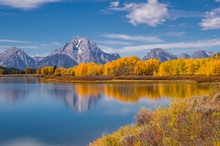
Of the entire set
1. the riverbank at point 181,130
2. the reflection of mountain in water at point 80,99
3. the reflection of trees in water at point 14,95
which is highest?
the riverbank at point 181,130

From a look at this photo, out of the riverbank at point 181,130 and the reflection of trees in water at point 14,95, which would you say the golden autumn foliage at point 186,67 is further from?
the riverbank at point 181,130

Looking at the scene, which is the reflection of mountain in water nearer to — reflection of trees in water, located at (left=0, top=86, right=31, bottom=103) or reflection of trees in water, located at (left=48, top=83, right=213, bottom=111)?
reflection of trees in water, located at (left=48, top=83, right=213, bottom=111)

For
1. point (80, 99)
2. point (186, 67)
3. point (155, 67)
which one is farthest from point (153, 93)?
→ point (155, 67)

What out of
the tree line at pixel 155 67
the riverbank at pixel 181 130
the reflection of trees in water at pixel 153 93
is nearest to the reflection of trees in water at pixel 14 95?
the reflection of trees in water at pixel 153 93

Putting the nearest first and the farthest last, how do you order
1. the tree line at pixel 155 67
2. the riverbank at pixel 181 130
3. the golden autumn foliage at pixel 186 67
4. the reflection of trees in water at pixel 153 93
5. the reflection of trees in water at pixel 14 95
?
1. the riverbank at pixel 181 130
2. the reflection of trees in water at pixel 153 93
3. the reflection of trees in water at pixel 14 95
4. the tree line at pixel 155 67
5. the golden autumn foliage at pixel 186 67

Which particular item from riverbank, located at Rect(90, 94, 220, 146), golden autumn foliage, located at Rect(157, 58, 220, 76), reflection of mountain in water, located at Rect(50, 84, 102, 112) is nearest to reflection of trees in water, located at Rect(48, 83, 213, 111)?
reflection of mountain in water, located at Rect(50, 84, 102, 112)

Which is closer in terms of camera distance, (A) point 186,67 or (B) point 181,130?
(B) point 181,130

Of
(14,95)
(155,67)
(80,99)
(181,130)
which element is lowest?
(80,99)

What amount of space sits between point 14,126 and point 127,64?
138615 mm

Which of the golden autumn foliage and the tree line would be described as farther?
the golden autumn foliage

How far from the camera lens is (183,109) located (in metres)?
12.0

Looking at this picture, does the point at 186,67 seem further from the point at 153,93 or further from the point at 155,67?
the point at 153,93

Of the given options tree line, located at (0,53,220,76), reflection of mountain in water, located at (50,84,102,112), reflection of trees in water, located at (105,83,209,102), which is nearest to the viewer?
reflection of mountain in water, located at (50,84,102,112)

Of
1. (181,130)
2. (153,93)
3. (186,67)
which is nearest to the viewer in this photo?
(181,130)
